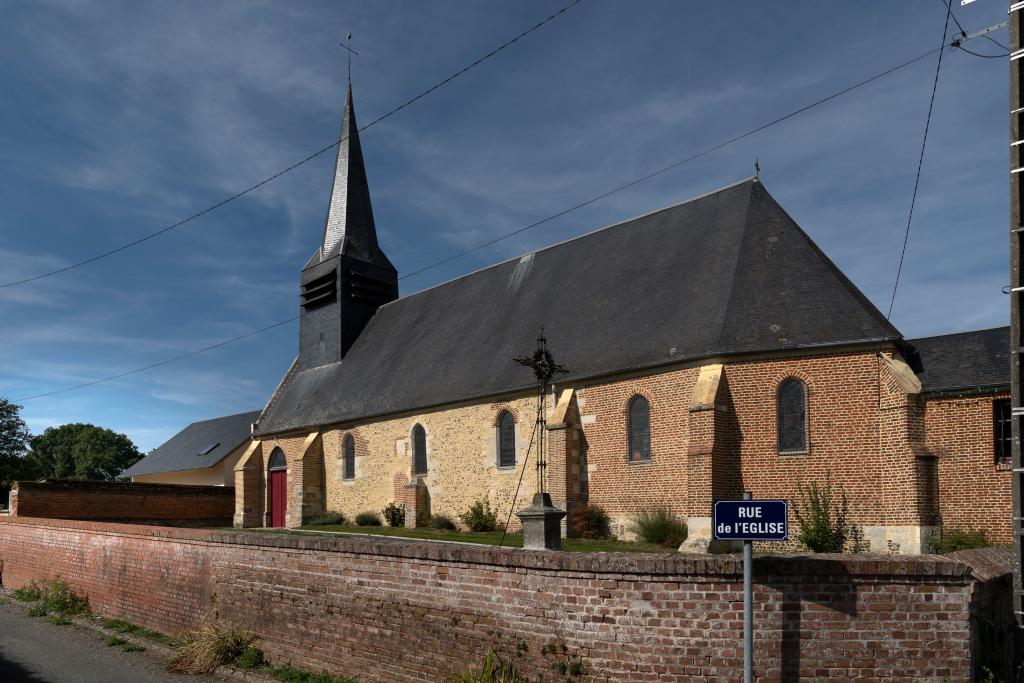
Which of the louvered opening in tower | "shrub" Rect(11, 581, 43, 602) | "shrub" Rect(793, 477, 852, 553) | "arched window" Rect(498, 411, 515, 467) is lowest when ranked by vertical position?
"shrub" Rect(11, 581, 43, 602)

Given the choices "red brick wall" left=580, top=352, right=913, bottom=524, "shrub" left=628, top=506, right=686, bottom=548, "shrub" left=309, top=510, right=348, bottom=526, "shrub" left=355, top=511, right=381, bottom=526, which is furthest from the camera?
"shrub" left=309, top=510, right=348, bottom=526

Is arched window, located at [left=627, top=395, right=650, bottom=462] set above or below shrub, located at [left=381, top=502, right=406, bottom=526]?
above

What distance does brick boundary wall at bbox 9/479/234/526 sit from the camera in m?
24.2

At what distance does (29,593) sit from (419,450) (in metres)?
11.7

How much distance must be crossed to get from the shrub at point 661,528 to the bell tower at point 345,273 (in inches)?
719

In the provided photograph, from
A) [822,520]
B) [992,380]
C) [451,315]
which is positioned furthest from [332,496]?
[992,380]

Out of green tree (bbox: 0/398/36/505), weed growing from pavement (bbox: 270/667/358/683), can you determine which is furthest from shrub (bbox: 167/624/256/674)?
green tree (bbox: 0/398/36/505)

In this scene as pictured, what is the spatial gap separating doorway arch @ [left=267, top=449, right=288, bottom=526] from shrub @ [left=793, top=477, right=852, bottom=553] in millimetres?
21056

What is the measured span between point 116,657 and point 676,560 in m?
9.23

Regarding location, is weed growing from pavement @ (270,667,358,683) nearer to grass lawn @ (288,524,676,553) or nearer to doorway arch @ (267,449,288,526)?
grass lawn @ (288,524,676,553)

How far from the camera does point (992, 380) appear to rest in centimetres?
1722

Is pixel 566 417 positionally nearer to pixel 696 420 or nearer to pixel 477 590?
pixel 696 420

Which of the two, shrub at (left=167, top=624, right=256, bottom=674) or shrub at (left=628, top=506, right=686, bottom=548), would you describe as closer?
shrub at (left=167, top=624, right=256, bottom=674)

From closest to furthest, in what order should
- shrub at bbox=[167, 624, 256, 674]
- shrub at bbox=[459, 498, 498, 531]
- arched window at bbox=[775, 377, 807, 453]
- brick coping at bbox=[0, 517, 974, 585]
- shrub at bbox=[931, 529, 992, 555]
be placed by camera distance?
brick coping at bbox=[0, 517, 974, 585] → shrub at bbox=[167, 624, 256, 674] → shrub at bbox=[931, 529, 992, 555] → arched window at bbox=[775, 377, 807, 453] → shrub at bbox=[459, 498, 498, 531]
